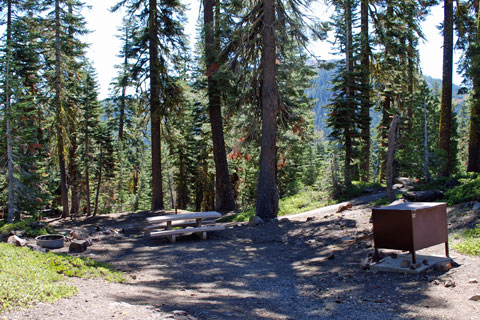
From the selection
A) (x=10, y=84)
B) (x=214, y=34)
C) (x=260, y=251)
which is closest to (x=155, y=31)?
(x=214, y=34)

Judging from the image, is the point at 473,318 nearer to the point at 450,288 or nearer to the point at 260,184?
the point at 450,288

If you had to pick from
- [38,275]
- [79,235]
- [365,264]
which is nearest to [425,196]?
[365,264]

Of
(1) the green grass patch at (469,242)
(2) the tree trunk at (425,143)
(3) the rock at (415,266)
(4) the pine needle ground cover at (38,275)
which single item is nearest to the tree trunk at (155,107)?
(4) the pine needle ground cover at (38,275)

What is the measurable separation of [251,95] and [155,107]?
685 cm

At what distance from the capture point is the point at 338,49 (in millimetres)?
24438

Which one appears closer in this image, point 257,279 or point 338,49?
point 257,279

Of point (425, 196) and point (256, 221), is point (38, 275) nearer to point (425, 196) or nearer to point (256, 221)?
point (256, 221)

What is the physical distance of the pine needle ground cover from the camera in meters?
4.35

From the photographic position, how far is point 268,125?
14.1m

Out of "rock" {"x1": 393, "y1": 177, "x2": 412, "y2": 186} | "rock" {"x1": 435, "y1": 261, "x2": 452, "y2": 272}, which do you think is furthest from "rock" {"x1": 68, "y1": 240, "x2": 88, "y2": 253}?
"rock" {"x1": 393, "y1": 177, "x2": 412, "y2": 186}

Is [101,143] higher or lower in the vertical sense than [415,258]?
higher

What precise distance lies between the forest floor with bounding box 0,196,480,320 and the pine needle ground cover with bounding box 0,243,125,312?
0.22 metres

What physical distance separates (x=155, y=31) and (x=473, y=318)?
19.6 meters

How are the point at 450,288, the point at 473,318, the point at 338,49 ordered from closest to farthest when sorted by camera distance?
1. the point at 473,318
2. the point at 450,288
3. the point at 338,49
